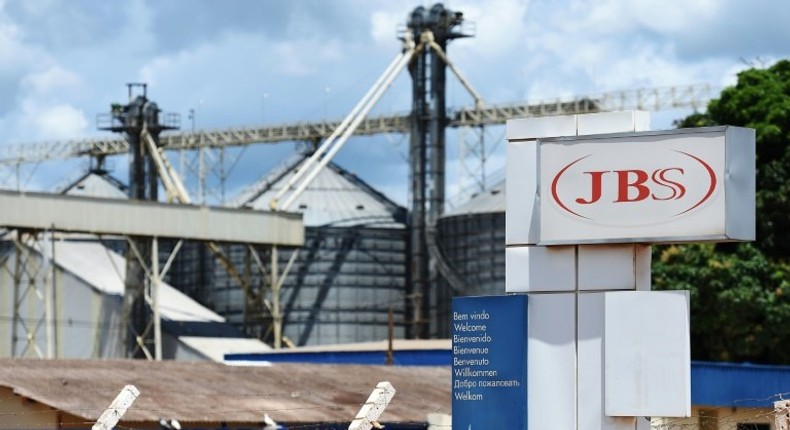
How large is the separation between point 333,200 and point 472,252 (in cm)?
1141

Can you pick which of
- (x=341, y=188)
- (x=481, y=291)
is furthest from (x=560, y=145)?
(x=341, y=188)

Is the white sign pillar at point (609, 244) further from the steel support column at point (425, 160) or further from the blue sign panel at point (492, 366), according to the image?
the steel support column at point (425, 160)

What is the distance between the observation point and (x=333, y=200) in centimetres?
10106

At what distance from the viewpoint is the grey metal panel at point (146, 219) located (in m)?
75.3

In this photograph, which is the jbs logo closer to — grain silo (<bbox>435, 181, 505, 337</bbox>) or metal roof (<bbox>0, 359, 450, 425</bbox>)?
metal roof (<bbox>0, 359, 450, 425</bbox>)

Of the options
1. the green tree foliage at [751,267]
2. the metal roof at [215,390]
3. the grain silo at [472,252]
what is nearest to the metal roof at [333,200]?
the grain silo at [472,252]

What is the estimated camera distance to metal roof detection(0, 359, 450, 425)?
37219 millimetres

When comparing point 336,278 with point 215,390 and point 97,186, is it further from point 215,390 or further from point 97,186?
point 215,390

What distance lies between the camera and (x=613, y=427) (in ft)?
69.5

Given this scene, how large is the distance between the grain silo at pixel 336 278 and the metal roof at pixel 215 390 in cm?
4600

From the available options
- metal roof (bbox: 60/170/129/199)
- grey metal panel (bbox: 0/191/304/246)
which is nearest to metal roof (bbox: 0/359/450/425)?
grey metal panel (bbox: 0/191/304/246)

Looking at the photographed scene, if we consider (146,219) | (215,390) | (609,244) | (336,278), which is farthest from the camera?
(336,278)

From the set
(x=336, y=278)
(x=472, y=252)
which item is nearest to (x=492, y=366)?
(x=472, y=252)

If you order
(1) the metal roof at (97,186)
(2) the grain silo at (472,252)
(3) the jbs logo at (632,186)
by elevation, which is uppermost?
(1) the metal roof at (97,186)
